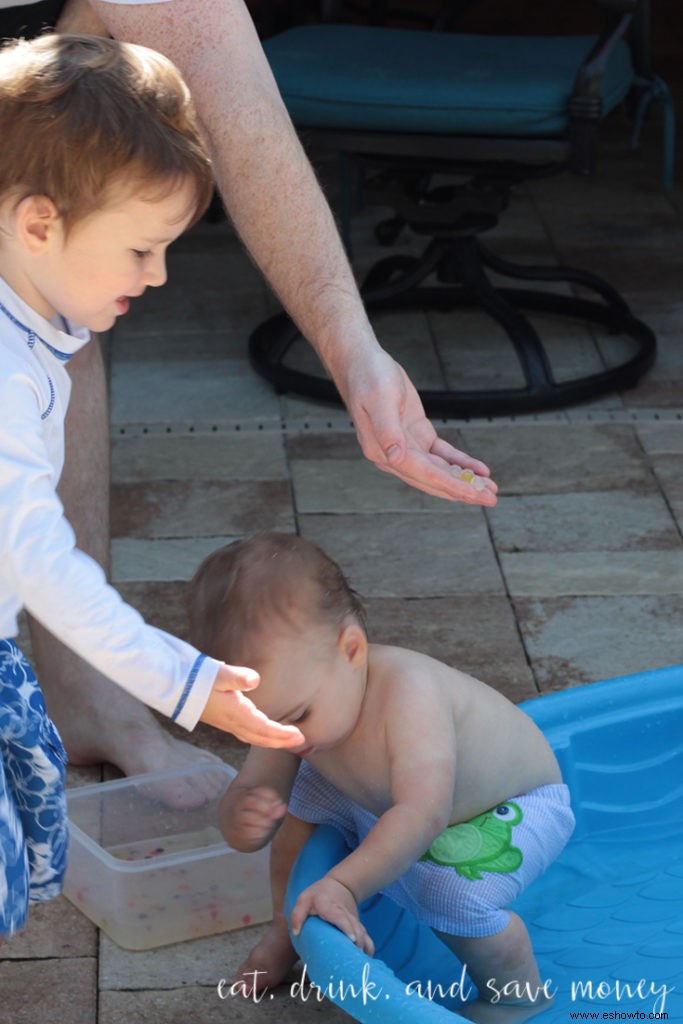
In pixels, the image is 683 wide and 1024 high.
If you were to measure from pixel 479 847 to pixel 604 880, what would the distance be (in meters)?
0.35

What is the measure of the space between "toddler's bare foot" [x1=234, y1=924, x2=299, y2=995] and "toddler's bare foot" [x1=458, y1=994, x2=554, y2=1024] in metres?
0.21

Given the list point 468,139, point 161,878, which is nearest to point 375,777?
point 161,878

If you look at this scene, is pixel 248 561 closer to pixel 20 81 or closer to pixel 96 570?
pixel 96 570

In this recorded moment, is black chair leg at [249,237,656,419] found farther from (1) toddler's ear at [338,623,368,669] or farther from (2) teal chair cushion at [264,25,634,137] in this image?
(1) toddler's ear at [338,623,368,669]

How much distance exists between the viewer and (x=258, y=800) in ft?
5.38

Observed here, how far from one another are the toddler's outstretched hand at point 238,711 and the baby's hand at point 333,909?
26 cm

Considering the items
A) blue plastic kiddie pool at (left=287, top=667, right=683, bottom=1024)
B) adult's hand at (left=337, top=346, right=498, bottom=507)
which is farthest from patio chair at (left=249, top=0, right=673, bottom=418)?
adult's hand at (left=337, top=346, right=498, bottom=507)

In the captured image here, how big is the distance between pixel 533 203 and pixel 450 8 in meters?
0.74

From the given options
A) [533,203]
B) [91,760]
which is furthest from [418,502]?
[533,203]

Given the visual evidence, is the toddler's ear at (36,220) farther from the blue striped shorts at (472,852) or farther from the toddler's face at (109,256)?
the blue striped shorts at (472,852)

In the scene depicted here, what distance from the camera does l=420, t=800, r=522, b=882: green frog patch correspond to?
5.30ft

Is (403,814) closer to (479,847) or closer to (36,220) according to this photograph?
(479,847)

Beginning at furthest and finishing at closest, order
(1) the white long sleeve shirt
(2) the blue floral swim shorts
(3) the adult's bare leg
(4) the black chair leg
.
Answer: (4) the black chair leg < (3) the adult's bare leg < (2) the blue floral swim shorts < (1) the white long sleeve shirt

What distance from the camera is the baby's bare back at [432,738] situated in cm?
159
